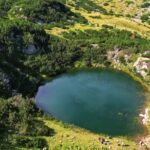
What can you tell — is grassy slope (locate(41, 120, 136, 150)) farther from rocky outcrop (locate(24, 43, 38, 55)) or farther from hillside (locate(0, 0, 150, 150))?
rocky outcrop (locate(24, 43, 38, 55))

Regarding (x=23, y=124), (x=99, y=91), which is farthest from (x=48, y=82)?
(x=23, y=124)

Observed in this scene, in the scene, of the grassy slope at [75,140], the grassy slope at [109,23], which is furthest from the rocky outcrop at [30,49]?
the grassy slope at [75,140]

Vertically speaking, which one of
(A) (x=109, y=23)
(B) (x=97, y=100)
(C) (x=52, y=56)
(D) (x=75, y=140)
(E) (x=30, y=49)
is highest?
(A) (x=109, y=23)

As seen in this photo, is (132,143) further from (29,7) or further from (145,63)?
(29,7)

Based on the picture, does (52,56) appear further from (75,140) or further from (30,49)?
(75,140)

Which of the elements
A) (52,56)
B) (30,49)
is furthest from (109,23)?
(30,49)

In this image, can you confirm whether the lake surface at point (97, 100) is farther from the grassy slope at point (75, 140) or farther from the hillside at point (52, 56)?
the grassy slope at point (75, 140)
